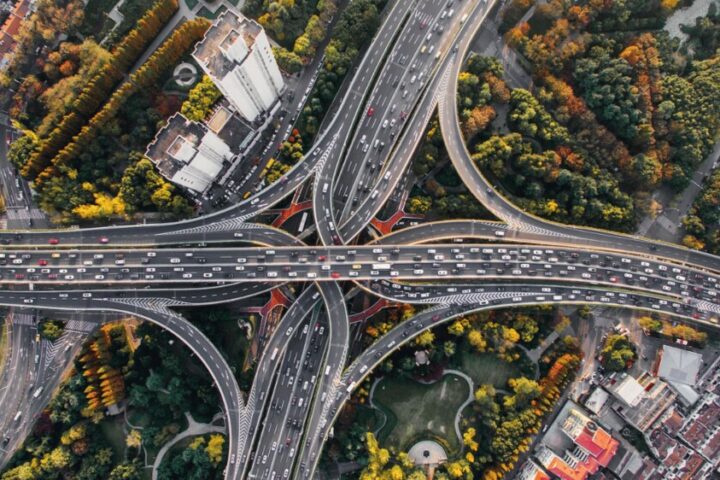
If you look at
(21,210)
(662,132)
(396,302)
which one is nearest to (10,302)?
(21,210)

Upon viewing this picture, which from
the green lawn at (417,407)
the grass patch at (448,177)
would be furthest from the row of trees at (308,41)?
the green lawn at (417,407)

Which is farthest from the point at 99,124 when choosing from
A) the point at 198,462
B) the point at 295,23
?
the point at 198,462

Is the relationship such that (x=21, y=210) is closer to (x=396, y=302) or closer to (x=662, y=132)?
(x=396, y=302)

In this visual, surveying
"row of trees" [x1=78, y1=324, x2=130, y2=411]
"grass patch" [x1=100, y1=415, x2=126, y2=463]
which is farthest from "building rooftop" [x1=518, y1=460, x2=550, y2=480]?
"row of trees" [x1=78, y1=324, x2=130, y2=411]

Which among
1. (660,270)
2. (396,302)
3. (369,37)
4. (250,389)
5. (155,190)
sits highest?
(369,37)

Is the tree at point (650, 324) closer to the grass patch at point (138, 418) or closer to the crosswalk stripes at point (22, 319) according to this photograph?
the grass patch at point (138, 418)

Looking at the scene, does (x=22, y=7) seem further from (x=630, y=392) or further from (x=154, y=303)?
(x=630, y=392)
